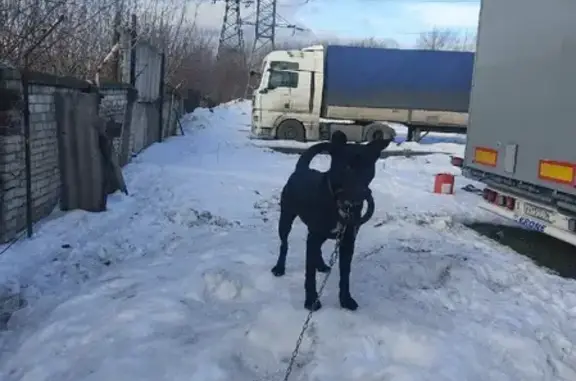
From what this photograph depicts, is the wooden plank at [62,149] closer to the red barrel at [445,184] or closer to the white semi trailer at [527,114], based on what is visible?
the white semi trailer at [527,114]

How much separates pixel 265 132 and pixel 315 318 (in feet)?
64.6

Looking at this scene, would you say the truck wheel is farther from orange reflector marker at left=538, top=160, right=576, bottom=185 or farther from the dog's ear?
the dog's ear

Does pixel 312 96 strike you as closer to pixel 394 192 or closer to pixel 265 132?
pixel 265 132

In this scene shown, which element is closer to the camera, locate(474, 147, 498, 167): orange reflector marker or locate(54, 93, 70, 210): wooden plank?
locate(54, 93, 70, 210): wooden plank

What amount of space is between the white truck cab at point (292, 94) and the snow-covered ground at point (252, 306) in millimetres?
15078

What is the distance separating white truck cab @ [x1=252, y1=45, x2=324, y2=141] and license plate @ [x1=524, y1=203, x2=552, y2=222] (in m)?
16.4

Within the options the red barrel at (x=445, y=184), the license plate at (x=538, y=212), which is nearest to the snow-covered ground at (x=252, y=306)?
the license plate at (x=538, y=212)

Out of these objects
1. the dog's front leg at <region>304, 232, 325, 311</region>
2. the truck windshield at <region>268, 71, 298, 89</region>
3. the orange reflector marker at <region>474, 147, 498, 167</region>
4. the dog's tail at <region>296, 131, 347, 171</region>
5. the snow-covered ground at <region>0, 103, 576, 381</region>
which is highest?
the truck windshield at <region>268, 71, 298, 89</region>

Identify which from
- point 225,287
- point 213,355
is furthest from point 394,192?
point 213,355

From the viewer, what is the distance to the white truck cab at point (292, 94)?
77.4ft

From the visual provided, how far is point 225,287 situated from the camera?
534 centimetres

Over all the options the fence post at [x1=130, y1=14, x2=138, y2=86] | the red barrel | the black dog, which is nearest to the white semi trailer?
the black dog

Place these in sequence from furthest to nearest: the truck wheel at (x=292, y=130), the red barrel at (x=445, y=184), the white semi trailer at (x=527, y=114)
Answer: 1. the truck wheel at (x=292, y=130)
2. the red barrel at (x=445, y=184)
3. the white semi trailer at (x=527, y=114)

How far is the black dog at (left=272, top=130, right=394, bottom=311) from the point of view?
13.8 ft
